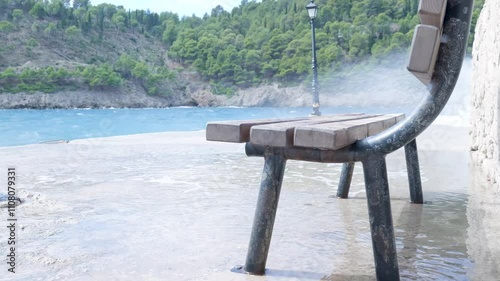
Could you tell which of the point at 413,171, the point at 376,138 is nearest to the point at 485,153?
the point at 413,171

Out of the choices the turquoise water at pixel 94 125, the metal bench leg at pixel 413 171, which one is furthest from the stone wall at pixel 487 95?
the turquoise water at pixel 94 125

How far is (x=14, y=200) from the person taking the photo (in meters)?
3.98

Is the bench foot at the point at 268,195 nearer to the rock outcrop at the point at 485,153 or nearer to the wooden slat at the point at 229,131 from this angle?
the wooden slat at the point at 229,131

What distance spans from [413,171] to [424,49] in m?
2.21

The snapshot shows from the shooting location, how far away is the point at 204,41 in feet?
285

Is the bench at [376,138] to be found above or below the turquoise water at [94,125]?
above

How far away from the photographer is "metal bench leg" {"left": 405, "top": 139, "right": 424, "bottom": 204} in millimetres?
3779

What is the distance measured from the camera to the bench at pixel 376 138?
180cm

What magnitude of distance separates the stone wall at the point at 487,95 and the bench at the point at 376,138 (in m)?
2.37

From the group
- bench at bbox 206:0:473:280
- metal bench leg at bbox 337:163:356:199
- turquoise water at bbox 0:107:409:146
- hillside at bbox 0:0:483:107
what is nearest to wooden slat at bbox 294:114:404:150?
bench at bbox 206:0:473:280

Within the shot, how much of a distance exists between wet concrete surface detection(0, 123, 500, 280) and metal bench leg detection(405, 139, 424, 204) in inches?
4.5

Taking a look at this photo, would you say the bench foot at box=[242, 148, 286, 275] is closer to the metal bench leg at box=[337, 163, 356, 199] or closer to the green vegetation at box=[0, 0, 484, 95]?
the metal bench leg at box=[337, 163, 356, 199]

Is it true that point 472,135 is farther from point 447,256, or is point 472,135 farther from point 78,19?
point 78,19

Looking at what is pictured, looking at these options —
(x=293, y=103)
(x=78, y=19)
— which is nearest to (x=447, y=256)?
(x=293, y=103)
